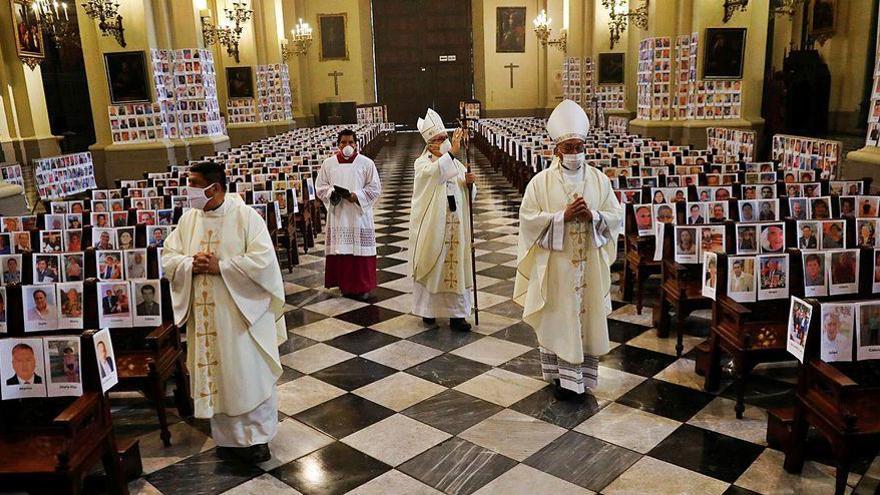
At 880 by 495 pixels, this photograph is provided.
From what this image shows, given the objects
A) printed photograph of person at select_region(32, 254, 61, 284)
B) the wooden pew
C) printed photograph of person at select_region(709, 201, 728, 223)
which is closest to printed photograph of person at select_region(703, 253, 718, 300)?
printed photograph of person at select_region(709, 201, 728, 223)

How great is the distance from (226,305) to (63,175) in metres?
10.5

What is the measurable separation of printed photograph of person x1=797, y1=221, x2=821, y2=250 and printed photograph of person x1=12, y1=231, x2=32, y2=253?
22.2 ft

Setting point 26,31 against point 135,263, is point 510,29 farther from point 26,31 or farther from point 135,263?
point 135,263

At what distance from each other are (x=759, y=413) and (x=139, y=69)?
13.3 metres

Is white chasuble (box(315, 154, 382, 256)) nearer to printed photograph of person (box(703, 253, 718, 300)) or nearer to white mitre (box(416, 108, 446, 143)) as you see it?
white mitre (box(416, 108, 446, 143))

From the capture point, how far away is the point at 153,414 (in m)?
4.73

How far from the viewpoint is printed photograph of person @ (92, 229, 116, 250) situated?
6.02 meters

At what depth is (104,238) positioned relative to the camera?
6020 mm

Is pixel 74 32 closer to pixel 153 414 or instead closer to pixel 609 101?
pixel 609 101

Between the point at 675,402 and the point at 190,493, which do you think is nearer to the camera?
the point at 190,493

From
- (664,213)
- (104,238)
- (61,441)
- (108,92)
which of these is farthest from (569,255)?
(108,92)

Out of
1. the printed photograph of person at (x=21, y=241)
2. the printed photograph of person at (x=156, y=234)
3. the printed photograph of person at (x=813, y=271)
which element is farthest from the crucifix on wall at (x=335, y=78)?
the printed photograph of person at (x=813, y=271)

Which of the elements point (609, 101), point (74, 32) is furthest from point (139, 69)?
point (609, 101)

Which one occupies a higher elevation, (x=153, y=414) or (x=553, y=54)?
(x=553, y=54)
